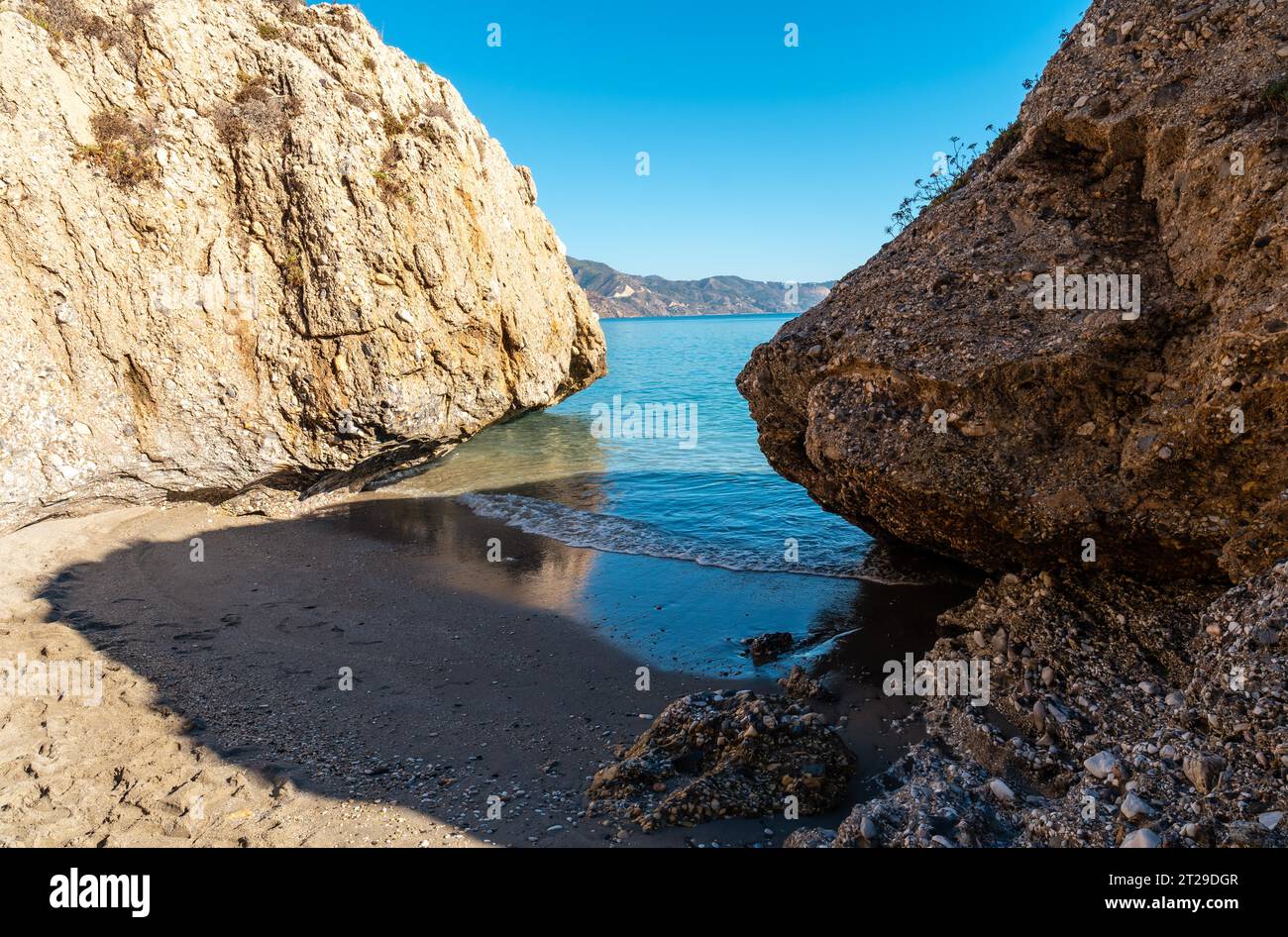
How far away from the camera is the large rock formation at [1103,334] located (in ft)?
22.3

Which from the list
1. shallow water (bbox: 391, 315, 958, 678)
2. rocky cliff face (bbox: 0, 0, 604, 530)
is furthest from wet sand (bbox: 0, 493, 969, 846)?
rocky cliff face (bbox: 0, 0, 604, 530)

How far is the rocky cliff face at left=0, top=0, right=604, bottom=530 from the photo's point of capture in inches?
437

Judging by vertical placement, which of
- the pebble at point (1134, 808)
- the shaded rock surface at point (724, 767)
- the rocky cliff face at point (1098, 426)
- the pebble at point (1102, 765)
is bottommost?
the shaded rock surface at point (724, 767)

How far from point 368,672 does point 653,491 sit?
466 inches

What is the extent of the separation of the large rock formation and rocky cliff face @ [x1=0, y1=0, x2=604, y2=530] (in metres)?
8.89

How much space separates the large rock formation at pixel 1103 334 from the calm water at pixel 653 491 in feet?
16.1

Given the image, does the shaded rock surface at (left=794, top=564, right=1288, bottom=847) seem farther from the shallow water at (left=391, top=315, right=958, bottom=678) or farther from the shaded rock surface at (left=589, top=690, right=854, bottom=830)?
the shallow water at (left=391, top=315, right=958, bottom=678)

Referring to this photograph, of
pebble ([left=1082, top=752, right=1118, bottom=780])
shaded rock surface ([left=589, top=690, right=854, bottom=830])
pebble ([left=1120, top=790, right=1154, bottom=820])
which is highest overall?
pebble ([left=1120, top=790, right=1154, bottom=820])

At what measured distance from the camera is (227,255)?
1296 cm

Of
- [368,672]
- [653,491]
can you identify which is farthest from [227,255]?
[653,491]

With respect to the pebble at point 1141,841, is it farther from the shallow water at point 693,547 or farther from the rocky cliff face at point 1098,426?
the shallow water at point 693,547

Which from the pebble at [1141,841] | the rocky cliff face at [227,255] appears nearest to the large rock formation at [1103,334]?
the pebble at [1141,841]

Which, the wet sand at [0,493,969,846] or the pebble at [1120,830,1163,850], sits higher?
the pebble at [1120,830,1163,850]
